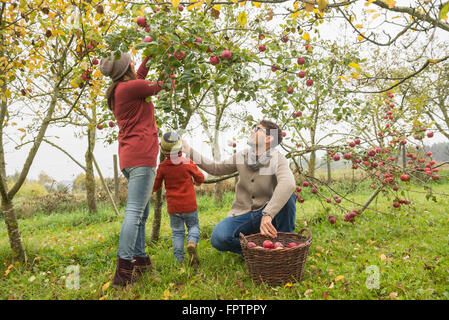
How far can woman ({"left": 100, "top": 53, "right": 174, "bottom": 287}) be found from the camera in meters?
2.41

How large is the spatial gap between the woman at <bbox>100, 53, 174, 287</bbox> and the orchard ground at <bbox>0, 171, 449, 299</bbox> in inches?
12.8

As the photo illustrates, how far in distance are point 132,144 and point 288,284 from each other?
5.24 ft

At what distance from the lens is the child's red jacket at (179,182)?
9.80 feet

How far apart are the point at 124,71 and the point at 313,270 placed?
7.67 feet

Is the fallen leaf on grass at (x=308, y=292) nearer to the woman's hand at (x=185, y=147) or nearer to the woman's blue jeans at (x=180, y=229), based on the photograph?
the woman's blue jeans at (x=180, y=229)

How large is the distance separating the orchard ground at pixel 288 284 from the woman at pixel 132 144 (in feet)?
1.06

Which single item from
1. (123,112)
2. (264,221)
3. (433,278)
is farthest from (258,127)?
(433,278)

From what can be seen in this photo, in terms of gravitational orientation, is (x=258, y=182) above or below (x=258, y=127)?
below

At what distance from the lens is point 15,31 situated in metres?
3.16

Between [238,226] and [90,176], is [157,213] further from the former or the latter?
[90,176]

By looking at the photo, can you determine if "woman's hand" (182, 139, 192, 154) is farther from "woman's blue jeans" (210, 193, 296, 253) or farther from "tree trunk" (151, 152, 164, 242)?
"woman's blue jeans" (210, 193, 296, 253)
